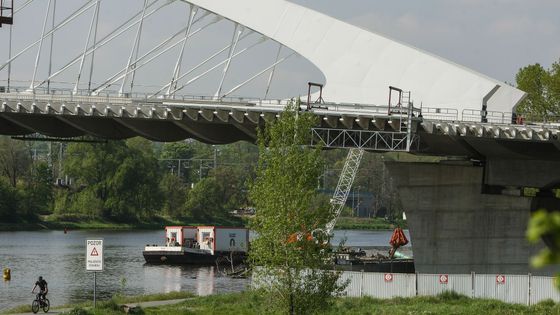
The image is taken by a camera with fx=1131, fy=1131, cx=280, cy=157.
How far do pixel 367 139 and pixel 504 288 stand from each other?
1600 cm

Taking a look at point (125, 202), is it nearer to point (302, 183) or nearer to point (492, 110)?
point (492, 110)

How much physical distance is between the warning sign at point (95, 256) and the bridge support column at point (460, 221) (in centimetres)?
2794

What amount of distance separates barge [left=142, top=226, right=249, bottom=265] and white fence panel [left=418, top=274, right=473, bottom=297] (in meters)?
43.8

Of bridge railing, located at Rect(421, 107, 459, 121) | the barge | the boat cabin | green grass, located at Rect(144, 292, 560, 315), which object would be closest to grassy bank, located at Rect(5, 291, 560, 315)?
green grass, located at Rect(144, 292, 560, 315)

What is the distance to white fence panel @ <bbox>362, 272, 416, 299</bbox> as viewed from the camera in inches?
Result: 1768

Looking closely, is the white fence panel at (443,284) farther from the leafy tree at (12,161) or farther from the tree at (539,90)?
the leafy tree at (12,161)

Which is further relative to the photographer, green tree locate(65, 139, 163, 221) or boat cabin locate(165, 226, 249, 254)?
green tree locate(65, 139, 163, 221)

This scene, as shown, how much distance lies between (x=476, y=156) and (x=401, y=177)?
4.25m

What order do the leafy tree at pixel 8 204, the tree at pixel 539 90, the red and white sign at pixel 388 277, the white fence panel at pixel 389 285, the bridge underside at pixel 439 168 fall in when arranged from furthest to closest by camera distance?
the leafy tree at pixel 8 204
the tree at pixel 539 90
the bridge underside at pixel 439 168
the red and white sign at pixel 388 277
the white fence panel at pixel 389 285

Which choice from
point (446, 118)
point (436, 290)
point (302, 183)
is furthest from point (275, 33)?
point (302, 183)

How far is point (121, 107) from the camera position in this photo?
59094mm

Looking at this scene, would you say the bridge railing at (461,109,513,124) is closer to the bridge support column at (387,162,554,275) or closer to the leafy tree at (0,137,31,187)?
the bridge support column at (387,162,554,275)

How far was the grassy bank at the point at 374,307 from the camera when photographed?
3838cm

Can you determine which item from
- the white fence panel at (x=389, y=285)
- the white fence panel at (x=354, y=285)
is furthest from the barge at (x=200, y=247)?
the white fence panel at (x=389, y=285)
